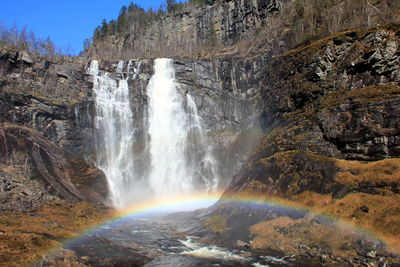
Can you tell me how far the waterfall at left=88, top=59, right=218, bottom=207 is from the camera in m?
63.5

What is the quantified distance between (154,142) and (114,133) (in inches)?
323

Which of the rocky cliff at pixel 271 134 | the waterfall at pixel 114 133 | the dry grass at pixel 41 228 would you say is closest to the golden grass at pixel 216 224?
the rocky cliff at pixel 271 134

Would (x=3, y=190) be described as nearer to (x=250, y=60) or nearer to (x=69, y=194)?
(x=69, y=194)

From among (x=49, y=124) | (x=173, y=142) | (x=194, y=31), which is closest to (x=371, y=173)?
(x=173, y=142)

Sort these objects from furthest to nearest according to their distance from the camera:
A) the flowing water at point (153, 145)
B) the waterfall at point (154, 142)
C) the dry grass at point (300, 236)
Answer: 1. the waterfall at point (154, 142)
2. the flowing water at point (153, 145)
3. the dry grass at point (300, 236)

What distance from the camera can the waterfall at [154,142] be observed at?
6350cm

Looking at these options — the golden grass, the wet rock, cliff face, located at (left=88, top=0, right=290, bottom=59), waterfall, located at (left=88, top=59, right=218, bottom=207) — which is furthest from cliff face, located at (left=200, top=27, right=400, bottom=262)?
cliff face, located at (left=88, top=0, right=290, bottom=59)

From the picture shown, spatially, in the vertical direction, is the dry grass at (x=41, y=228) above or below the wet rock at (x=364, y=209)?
below

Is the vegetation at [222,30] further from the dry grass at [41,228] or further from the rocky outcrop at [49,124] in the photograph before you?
the dry grass at [41,228]

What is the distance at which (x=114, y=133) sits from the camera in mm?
67938

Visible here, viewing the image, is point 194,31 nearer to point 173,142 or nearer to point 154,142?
point 173,142

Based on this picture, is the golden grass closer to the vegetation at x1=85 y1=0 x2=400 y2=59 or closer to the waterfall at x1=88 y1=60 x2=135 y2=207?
the waterfall at x1=88 y1=60 x2=135 y2=207

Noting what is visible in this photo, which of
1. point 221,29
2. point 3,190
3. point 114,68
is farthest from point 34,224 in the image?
point 221,29

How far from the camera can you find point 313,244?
1050 inches
